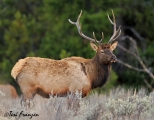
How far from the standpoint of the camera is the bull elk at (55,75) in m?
12.9

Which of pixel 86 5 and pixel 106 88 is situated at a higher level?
pixel 86 5

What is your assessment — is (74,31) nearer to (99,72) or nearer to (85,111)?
(99,72)

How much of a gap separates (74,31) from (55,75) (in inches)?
582

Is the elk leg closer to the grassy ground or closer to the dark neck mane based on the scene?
the grassy ground

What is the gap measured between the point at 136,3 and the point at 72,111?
60.7 feet

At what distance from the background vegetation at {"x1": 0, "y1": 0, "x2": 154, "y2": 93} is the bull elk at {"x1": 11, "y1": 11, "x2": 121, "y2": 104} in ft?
39.3

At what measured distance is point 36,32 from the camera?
3070 cm

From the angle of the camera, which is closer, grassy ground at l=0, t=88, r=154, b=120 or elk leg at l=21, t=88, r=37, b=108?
grassy ground at l=0, t=88, r=154, b=120

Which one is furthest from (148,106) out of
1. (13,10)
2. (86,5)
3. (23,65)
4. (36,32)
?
(13,10)

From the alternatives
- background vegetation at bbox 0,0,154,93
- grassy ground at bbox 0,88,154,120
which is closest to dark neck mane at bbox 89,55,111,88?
grassy ground at bbox 0,88,154,120

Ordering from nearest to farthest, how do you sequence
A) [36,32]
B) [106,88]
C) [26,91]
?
1. [26,91]
2. [106,88]
3. [36,32]

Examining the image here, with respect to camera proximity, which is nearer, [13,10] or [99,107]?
[99,107]

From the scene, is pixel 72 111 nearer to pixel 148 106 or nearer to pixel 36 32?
pixel 148 106

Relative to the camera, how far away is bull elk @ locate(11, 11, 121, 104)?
12883 mm
